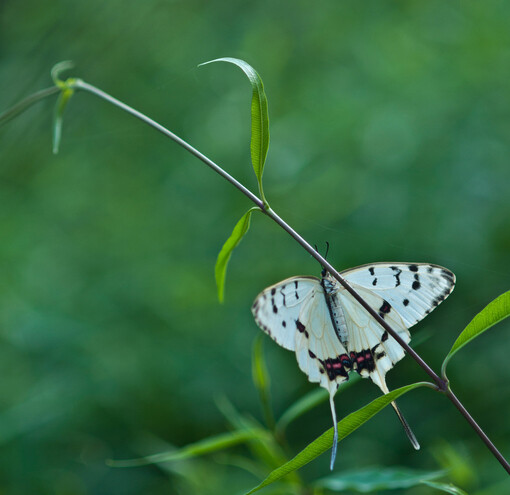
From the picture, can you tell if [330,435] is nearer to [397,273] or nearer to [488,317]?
[488,317]

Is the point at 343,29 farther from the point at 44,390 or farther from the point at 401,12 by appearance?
the point at 44,390

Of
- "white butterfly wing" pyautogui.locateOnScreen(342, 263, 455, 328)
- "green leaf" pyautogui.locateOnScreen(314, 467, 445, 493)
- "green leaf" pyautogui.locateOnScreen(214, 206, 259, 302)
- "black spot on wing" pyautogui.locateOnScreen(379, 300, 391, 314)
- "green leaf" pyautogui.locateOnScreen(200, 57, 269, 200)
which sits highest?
"green leaf" pyautogui.locateOnScreen(200, 57, 269, 200)

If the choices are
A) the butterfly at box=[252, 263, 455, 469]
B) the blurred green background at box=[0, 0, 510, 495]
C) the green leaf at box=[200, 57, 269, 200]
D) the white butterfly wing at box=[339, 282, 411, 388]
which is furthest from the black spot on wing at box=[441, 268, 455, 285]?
the blurred green background at box=[0, 0, 510, 495]

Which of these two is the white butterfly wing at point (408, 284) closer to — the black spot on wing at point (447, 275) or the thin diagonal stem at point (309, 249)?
the black spot on wing at point (447, 275)

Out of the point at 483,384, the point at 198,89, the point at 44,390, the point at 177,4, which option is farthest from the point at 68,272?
the point at 177,4

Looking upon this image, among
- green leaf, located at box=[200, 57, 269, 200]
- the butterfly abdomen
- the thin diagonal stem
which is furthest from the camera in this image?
the butterfly abdomen

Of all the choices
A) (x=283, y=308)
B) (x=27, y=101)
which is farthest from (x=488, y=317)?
(x=27, y=101)

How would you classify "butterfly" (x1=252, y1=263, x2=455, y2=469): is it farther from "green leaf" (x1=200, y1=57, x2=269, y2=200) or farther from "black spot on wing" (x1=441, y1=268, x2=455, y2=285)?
"green leaf" (x1=200, y1=57, x2=269, y2=200)
